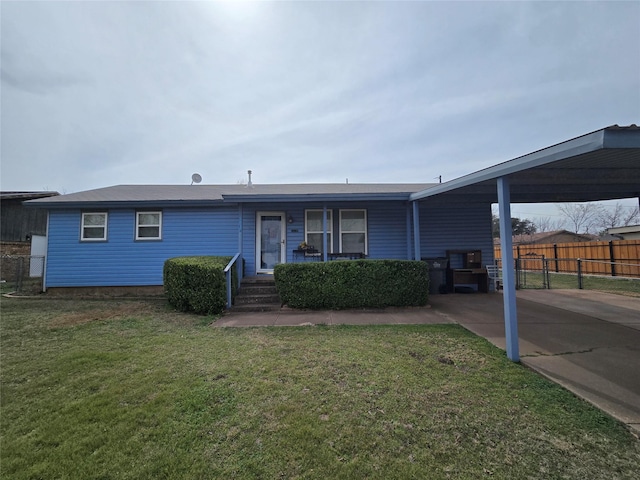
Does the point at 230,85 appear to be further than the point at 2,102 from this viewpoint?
Yes

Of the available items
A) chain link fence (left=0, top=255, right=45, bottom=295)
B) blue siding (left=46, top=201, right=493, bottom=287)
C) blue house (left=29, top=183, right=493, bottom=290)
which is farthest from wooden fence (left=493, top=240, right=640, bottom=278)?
chain link fence (left=0, top=255, right=45, bottom=295)

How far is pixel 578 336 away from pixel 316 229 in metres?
6.41

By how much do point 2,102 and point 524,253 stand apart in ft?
84.3

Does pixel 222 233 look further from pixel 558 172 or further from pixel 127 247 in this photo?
pixel 558 172

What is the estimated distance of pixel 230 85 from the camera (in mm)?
8680

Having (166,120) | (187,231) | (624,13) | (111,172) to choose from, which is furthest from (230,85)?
(111,172)

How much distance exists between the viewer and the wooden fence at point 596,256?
11438 millimetres

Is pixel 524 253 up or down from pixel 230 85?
down

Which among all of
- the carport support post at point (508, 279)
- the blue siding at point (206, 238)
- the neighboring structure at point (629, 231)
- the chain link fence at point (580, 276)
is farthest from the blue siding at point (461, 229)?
the neighboring structure at point (629, 231)

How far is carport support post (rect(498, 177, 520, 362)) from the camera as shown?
3.48 m

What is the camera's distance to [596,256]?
13289 millimetres

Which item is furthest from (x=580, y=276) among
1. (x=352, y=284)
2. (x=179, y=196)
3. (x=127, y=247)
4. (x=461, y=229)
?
(x=127, y=247)

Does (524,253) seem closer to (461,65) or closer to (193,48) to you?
(461,65)

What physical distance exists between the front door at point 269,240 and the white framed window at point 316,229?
780 mm
